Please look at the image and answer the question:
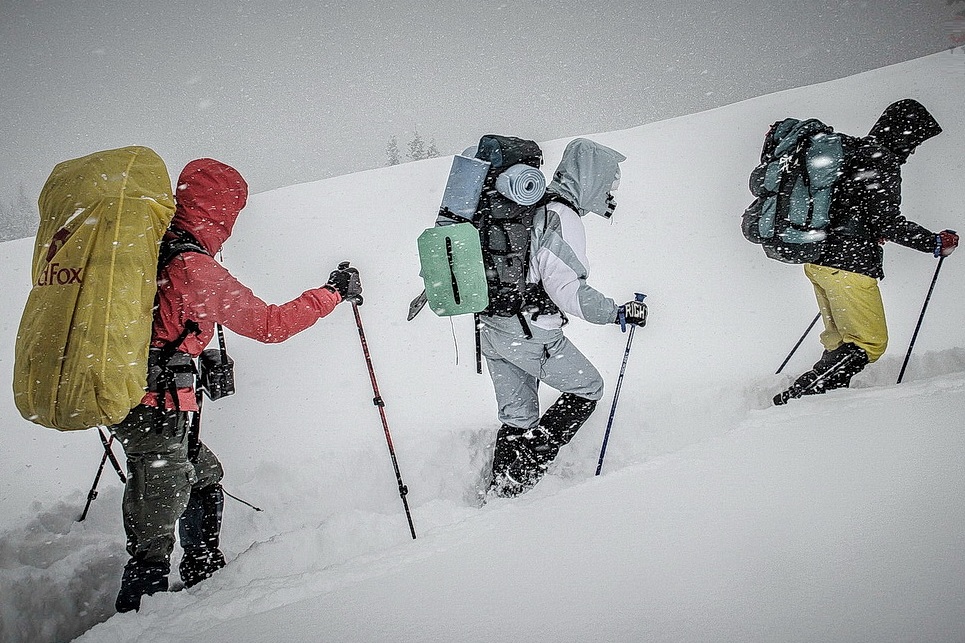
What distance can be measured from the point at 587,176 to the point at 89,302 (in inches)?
105

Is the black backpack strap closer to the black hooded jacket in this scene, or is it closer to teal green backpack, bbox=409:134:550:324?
teal green backpack, bbox=409:134:550:324

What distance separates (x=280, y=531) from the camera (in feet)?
11.6

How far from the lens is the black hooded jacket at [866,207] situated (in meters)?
3.56

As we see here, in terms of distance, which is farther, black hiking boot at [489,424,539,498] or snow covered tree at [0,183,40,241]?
snow covered tree at [0,183,40,241]

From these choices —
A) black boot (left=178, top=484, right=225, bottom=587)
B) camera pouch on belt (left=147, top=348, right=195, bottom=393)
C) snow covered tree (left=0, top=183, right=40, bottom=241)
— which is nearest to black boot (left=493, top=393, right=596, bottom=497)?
black boot (left=178, top=484, right=225, bottom=587)

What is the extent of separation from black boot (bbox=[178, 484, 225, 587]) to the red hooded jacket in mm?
799

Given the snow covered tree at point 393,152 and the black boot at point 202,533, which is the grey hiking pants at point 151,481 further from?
the snow covered tree at point 393,152

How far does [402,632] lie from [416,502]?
7.52ft

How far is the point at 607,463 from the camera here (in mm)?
3906

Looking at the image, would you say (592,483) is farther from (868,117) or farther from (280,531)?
(868,117)

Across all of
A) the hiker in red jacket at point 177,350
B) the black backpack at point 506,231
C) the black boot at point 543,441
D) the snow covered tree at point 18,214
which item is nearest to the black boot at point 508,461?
the black boot at point 543,441

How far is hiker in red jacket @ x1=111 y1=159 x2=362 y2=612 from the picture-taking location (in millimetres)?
2291

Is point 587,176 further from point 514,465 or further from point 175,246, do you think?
point 175,246

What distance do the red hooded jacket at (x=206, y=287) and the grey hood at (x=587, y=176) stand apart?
1847 millimetres
